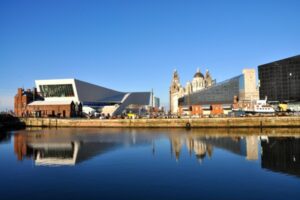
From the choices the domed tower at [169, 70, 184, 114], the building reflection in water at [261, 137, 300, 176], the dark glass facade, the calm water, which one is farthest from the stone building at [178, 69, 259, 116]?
the domed tower at [169, 70, 184, 114]

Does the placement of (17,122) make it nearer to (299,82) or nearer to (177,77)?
(299,82)

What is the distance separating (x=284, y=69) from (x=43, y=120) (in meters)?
70.7

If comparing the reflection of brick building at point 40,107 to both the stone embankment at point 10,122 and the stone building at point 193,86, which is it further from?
the stone building at point 193,86

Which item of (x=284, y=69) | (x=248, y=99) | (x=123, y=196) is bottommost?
(x=123, y=196)

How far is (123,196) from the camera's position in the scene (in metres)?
18.0

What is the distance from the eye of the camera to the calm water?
18.5 meters

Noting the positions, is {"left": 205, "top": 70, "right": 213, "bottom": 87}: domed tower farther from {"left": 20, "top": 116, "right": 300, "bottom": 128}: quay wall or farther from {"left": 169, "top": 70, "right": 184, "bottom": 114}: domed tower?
{"left": 20, "top": 116, "right": 300, "bottom": 128}: quay wall

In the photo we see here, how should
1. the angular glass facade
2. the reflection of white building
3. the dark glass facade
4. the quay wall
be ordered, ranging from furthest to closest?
the angular glass facade
the reflection of white building
the dark glass facade
the quay wall

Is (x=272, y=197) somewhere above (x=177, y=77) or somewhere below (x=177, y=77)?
below

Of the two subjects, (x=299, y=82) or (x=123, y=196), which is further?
(x=299, y=82)

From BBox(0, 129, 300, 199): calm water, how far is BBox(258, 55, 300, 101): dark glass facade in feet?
195

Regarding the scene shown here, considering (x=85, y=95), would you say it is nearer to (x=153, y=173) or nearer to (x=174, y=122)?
(x=174, y=122)

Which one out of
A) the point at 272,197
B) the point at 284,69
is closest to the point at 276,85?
the point at 284,69

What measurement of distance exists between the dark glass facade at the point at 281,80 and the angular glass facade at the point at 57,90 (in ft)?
217
